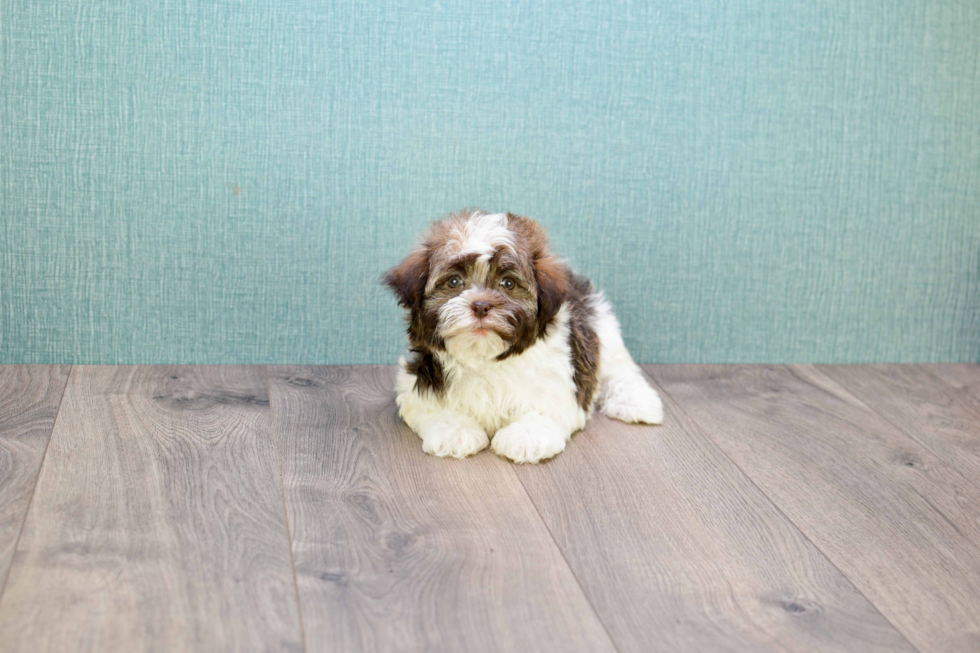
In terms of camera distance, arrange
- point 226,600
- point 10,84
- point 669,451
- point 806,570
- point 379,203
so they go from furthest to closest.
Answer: point 379,203 → point 10,84 → point 669,451 → point 806,570 → point 226,600

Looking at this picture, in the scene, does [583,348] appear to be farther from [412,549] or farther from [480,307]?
[412,549]

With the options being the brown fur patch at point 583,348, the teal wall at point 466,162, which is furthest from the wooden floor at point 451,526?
the teal wall at point 466,162

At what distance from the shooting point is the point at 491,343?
2225 millimetres

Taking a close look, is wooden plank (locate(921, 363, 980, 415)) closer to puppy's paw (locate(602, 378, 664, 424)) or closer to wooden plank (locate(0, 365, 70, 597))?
puppy's paw (locate(602, 378, 664, 424))

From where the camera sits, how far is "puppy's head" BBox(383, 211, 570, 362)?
2.18 meters

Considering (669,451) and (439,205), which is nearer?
(669,451)

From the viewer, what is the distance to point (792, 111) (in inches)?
117

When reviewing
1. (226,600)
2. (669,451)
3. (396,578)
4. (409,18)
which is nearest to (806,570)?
(669,451)

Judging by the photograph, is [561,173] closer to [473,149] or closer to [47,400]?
[473,149]

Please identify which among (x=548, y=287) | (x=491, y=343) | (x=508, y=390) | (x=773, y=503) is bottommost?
(x=773, y=503)

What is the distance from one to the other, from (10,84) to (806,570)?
2.26 metres

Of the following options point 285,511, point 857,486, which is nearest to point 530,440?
point 285,511

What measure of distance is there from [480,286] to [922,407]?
1430 millimetres

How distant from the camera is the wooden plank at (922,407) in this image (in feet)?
8.23
